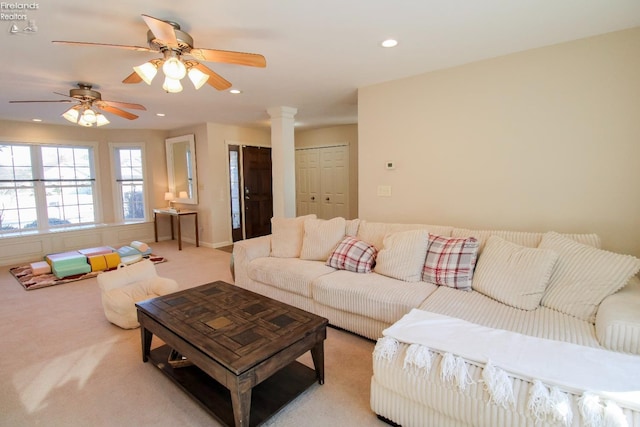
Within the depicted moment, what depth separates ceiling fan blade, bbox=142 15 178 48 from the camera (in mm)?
1663

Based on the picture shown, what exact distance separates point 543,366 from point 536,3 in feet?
6.88

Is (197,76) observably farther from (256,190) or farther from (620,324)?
(256,190)

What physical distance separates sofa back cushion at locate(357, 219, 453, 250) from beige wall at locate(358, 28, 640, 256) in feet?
1.25

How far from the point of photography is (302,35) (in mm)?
2295

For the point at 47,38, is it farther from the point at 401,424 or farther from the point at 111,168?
the point at 111,168

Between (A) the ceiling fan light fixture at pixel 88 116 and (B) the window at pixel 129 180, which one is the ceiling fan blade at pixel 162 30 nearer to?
(A) the ceiling fan light fixture at pixel 88 116

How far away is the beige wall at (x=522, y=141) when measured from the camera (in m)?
2.40

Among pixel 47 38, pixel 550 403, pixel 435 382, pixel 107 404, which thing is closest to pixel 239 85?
pixel 47 38

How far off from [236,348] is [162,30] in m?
1.81

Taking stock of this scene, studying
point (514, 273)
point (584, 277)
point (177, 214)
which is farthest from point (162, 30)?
point (177, 214)

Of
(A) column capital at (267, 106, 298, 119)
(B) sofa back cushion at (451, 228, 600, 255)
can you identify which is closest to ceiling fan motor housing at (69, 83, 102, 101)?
(A) column capital at (267, 106, 298, 119)

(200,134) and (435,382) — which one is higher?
(200,134)

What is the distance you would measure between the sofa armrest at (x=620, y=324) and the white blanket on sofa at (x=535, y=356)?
0.18 metres

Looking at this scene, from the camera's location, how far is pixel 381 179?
364 cm
